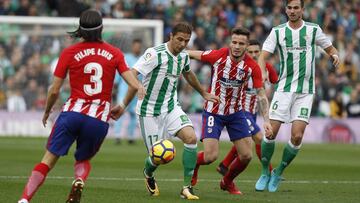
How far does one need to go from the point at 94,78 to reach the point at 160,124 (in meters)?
2.69

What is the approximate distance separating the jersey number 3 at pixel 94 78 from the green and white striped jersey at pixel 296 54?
4054 mm

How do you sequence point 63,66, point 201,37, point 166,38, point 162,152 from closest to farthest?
point 63,66
point 162,152
point 201,37
point 166,38

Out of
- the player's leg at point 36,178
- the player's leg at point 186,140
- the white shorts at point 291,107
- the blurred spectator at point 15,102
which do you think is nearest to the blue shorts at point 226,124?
the player's leg at point 186,140

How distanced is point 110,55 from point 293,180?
6.01m

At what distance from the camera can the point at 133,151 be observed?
21594 mm

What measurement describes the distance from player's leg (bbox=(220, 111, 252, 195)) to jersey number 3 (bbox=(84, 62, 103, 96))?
130 inches

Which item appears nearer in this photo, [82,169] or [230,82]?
[82,169]

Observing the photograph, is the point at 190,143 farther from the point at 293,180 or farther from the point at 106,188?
the point at 293,180

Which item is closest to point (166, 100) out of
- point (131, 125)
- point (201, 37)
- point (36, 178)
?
point (36, 178)

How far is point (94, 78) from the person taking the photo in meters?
10.1

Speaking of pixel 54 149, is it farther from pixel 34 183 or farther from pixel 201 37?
pixel 201 37

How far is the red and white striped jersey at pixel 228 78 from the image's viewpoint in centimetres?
1286

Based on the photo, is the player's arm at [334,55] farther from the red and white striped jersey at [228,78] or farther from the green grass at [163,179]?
the green grass at [163,179]

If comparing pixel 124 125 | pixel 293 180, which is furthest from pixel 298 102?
pixel 124 125
